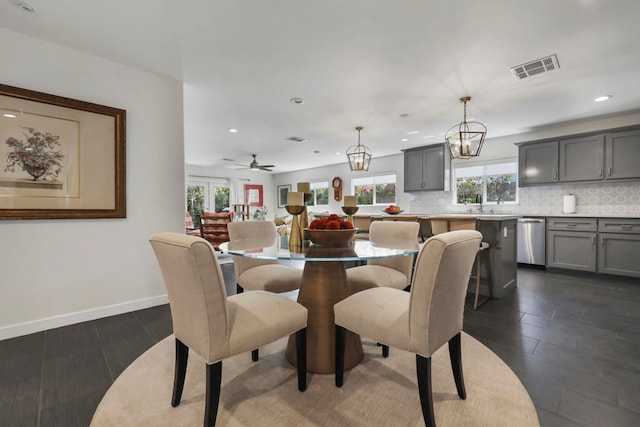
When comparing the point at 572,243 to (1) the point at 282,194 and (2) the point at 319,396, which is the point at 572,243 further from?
(1) the point at 282,194

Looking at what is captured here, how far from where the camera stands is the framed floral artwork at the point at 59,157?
227 cm

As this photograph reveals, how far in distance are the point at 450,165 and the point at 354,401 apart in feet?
18.6

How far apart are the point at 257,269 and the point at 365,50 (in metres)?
2.09

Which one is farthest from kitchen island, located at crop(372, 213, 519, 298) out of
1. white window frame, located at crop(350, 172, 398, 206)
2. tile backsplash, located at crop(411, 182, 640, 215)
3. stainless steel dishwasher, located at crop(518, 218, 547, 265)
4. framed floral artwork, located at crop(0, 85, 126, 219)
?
white window frame, located at crop(350, 172, 398, 206)

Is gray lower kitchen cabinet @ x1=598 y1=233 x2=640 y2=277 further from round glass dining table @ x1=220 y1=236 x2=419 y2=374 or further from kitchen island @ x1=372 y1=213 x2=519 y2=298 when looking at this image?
round glass dining table @ x1=220 y1=236 x2=419 y2=374

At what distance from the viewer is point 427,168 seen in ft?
20.4

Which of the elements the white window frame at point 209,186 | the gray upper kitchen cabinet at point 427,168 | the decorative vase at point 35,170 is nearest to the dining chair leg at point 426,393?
the decorative vase at point 35,170

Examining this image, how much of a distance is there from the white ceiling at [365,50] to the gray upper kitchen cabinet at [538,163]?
0.64 meters

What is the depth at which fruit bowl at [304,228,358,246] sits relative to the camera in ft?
5.86

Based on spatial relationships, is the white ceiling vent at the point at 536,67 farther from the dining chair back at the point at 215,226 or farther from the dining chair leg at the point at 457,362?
the dining chair back at the point at 215,226

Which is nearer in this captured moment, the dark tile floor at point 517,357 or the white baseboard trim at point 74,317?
the dark tile floor at point 517,357

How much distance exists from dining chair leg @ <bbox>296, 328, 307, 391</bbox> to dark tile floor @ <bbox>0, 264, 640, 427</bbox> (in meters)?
1.01

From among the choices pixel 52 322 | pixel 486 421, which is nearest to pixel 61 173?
pixel 52 322

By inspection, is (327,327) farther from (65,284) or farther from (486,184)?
(486,184)
